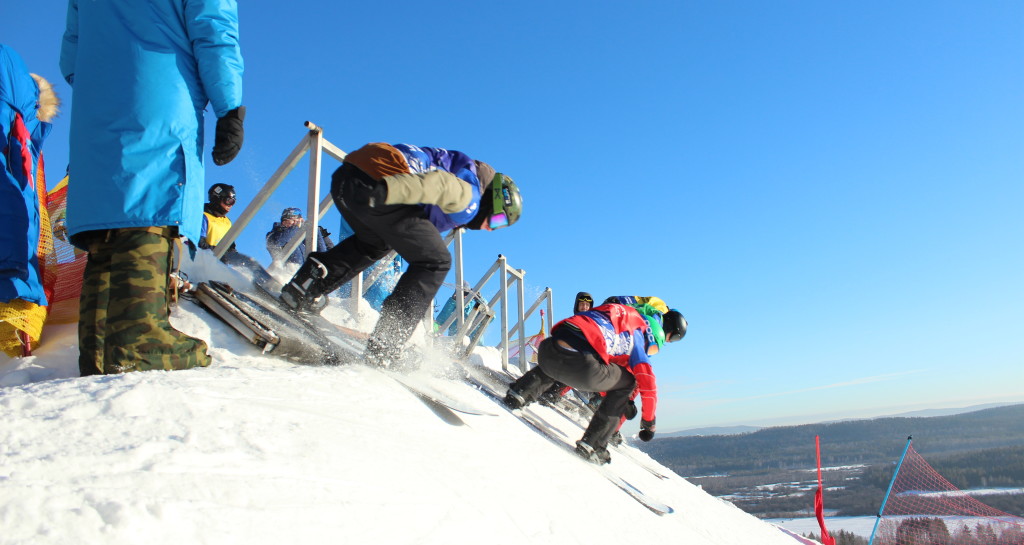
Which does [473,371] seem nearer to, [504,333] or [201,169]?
[504,333]

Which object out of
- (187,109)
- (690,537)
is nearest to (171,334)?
(187,109)

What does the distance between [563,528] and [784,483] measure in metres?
103

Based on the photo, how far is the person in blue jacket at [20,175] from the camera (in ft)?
8.02

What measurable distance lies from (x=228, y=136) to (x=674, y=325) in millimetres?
3833

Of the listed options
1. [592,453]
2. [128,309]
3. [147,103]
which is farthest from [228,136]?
[592,453]

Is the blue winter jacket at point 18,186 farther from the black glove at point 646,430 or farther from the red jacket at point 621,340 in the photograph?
the black glove at point 646,430

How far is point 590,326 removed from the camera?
13.8 feet

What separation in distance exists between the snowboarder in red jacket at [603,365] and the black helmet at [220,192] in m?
2.99

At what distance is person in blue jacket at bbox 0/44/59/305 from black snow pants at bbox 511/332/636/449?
9.40 feet

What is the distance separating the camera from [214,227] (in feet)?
16.9

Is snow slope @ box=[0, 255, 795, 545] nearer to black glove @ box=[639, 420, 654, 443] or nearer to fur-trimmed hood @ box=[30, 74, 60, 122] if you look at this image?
fur-trimmed hood @ box=[30, 74, 60, 122]

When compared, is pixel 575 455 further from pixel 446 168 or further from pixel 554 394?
pixel 554 394

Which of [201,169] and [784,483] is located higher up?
[201,169]

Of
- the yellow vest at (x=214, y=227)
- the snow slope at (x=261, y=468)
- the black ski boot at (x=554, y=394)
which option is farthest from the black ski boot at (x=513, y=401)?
the yellow vest at (x=214, y=227)
